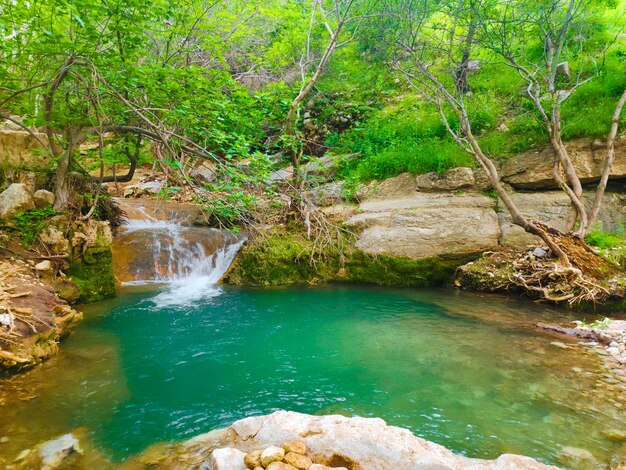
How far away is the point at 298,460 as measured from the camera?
224 cm

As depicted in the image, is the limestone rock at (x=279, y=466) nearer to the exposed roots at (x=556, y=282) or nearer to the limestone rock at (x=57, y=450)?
the limestone rock at (x=57, y=450)

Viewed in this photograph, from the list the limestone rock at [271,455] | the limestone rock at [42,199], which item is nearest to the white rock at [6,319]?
the limestone rock at [271,455]

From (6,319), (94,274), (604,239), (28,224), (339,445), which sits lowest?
(339,445)

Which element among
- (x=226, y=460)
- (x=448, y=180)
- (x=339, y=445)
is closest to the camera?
(x=226, y=460)

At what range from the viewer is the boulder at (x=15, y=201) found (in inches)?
256

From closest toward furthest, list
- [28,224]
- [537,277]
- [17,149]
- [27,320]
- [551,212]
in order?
[27,320] → [28,224] → [537,277] → [551,212] → [17,149]

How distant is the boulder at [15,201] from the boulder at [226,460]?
6.69m

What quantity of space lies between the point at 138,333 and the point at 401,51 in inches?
333

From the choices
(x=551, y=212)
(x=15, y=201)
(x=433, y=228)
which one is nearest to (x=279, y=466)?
(x=433, y=228)

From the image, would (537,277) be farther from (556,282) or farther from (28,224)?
(28,224)

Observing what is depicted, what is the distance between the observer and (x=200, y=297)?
24.6 ft

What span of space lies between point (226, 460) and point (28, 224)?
6.53 meters

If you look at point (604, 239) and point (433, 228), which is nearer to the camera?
point (604, 239)

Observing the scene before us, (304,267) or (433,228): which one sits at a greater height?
(433,228)
